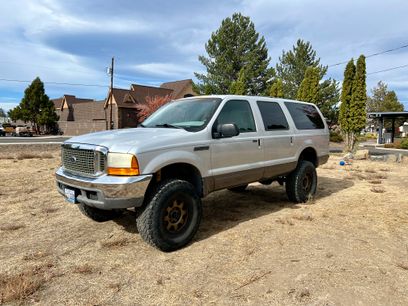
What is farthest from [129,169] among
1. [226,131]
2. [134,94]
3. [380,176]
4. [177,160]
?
[134,94]

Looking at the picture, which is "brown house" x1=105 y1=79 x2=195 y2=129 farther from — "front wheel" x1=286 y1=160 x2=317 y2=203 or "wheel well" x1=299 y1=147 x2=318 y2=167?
"front wheel" x1=286 y1=160 x2=317 y2=203

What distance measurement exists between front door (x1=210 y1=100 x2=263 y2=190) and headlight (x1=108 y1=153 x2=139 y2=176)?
48.8 inches

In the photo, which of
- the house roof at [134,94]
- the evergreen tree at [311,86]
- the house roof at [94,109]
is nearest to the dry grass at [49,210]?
the evergreen tree at [311,86]

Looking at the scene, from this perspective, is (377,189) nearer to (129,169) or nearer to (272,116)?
(272,116)

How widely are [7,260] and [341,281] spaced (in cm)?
368

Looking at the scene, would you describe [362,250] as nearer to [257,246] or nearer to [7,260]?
[257,246]

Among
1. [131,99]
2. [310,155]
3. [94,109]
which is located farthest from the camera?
[94,109]

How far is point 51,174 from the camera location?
9.70 m

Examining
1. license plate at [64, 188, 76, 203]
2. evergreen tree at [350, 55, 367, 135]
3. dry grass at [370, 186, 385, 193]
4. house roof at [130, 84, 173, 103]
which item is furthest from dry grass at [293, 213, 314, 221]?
house roof at [130, 84, 173, 103]

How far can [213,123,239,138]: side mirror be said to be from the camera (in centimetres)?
448

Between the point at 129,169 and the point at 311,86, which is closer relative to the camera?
the point at 129,169

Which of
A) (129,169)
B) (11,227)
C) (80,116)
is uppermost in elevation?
(80,116)

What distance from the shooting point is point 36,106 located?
4934 centimetres

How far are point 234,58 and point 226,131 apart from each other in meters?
30.5
